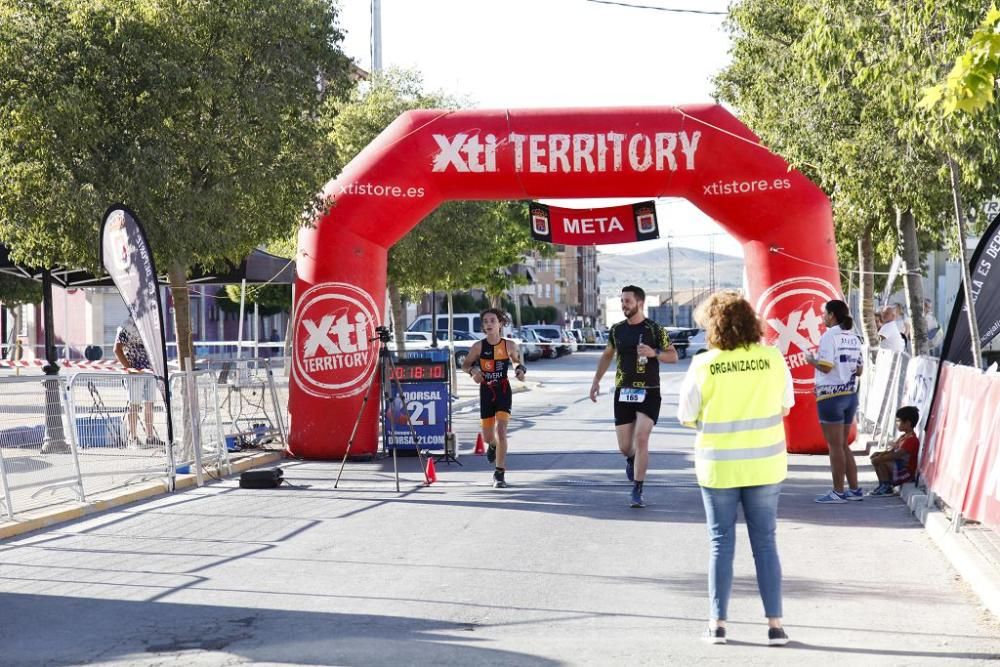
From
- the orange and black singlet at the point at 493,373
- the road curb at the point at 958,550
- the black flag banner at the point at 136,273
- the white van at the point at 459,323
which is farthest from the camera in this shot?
the white van at the point at 459,323

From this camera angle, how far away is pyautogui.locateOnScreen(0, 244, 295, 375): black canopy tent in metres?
17.5

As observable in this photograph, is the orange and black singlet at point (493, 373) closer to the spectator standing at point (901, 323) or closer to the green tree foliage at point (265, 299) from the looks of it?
the spectator standing at point (901, 323)

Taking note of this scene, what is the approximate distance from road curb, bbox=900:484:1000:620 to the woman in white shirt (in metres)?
0.77

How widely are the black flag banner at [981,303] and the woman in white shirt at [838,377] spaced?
33.7 inches

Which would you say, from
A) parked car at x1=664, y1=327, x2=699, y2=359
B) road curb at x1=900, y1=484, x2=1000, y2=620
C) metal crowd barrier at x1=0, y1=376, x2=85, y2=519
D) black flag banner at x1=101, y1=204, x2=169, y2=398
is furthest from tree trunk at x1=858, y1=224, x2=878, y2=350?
parked car at x1=664, y1=327, x2=699, y2=359

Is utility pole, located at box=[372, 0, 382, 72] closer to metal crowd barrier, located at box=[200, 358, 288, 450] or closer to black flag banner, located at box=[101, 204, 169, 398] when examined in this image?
metal crowd barrier, located at box=[200, 358, 288, 450]

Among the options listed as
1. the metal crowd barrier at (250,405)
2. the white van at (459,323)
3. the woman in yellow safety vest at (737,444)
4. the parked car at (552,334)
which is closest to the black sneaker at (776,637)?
the woman in yellow safety vest at (737,444)

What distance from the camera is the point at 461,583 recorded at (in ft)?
26.9

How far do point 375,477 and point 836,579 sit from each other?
22.6ft

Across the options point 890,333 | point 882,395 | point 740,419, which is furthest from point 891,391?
point 740,419

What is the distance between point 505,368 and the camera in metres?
13.6

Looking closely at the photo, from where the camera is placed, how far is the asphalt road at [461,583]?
651cm

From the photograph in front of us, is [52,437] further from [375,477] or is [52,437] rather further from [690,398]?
[690,398]

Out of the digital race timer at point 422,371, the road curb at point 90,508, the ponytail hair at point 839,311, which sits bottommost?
the road curb at point 90,508
